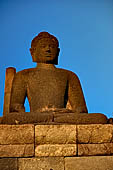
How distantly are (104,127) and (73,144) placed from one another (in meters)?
0.64

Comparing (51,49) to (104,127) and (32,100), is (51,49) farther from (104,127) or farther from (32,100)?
(104,127)

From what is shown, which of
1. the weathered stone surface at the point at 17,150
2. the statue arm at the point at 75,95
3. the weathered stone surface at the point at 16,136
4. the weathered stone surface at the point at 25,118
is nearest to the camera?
the weathered stone surface at the point at 17,150

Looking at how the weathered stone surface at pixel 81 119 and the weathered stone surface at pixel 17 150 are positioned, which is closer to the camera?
the weathered stone surface at pixel 17 150

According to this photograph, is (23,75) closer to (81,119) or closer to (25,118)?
(25,118)

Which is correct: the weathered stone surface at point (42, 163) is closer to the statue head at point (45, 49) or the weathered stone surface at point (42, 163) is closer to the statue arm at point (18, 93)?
the statue arm at point (18, 93)

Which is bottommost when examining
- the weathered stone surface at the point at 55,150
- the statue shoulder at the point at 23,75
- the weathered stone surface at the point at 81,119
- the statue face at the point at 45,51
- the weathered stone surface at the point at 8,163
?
the weathered stone surface at the point at 8,163

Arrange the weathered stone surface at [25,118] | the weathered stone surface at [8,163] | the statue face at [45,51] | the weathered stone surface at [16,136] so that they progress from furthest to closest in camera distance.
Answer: the statue face at [45,51]
the weathered stone surface at [25,118]
the weathered stone surface at [16,136]
the weathered stone surface at [8,163]

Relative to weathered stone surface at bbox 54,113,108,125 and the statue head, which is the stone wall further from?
the statue head

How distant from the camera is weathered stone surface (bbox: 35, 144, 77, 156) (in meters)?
4.67

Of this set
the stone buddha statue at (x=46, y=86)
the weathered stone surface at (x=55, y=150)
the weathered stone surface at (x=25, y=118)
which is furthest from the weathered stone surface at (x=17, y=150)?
the stone buddha statue at (x=46, y=86)

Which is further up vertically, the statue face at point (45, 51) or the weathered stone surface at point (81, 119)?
the statue face at point (45, 51)

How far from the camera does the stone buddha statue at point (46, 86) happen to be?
6.54 meters

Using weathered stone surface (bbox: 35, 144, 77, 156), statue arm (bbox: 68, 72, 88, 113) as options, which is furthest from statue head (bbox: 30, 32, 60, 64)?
weathered stone surface (bbox: 35, 144, 77, 156)

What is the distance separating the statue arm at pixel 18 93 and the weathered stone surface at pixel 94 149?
7.29 ft
